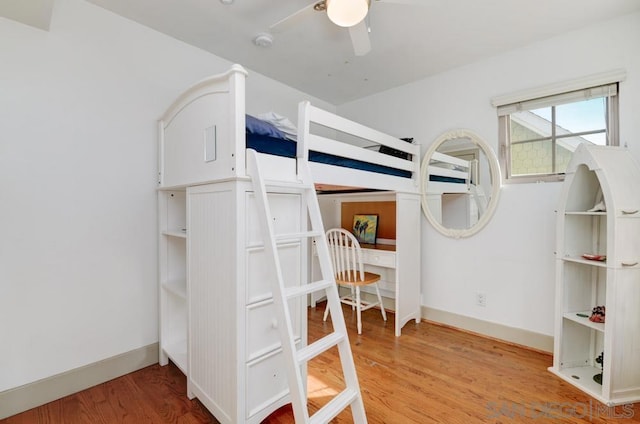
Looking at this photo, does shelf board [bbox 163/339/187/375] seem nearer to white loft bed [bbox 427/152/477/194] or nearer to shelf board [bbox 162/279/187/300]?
shelf board [bbox 162/279/187/300]

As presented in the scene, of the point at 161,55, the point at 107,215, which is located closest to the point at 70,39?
the point at 161,55

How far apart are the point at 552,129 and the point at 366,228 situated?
1975mm

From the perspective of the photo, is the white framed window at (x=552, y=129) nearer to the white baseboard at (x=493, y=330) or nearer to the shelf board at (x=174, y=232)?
the white baseboard at (x=493, y=330)

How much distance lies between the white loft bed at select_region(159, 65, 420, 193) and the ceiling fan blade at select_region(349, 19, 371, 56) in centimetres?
47

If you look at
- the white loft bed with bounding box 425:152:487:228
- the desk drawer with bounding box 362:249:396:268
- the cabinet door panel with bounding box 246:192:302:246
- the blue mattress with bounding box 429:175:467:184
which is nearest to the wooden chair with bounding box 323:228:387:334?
the desk drawer with bounding box 362:249:396:268

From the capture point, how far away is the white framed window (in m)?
2.15

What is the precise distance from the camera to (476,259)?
8.98 ft

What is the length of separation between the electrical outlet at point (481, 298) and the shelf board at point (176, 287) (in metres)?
2.52

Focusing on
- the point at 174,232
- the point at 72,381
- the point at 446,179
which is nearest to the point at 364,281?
the point at 446,179

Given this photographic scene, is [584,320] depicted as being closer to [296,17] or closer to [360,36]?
[360,36]

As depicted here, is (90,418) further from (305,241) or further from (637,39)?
(637,39)

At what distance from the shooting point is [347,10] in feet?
4.94

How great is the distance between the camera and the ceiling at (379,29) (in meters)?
1.94

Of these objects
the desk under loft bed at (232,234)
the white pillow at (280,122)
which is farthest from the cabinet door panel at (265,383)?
the white pillow at (280,122)
